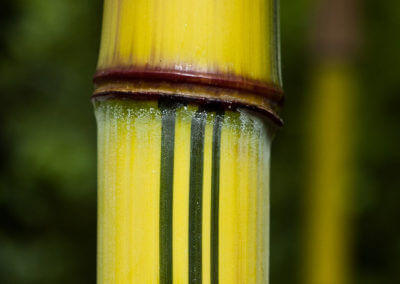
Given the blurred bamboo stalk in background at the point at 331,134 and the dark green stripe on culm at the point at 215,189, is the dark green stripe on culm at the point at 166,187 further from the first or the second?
the blurred bamboo stalk in background at the point at 331,134

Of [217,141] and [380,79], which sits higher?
[380,79]

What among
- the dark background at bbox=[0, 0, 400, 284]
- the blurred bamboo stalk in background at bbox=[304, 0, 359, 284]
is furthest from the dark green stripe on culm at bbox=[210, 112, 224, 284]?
the dark background at bbox=[0, 0, 400, 284]

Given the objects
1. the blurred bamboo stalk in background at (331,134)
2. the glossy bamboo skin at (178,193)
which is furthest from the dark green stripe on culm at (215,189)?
the blurred bamboo stalk in background at (331,134)

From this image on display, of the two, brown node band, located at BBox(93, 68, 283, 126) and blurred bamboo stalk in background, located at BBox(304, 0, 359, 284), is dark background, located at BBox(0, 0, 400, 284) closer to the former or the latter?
blurred bamboo stalk in background, located at BBox(304, 0, 359, 284)

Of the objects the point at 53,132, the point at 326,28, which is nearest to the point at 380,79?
the point at 326,28

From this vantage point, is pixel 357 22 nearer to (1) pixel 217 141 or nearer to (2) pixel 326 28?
(2) pixel 326 28

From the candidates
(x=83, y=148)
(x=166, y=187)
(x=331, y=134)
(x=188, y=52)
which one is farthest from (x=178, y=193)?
(x=83, y=148)
